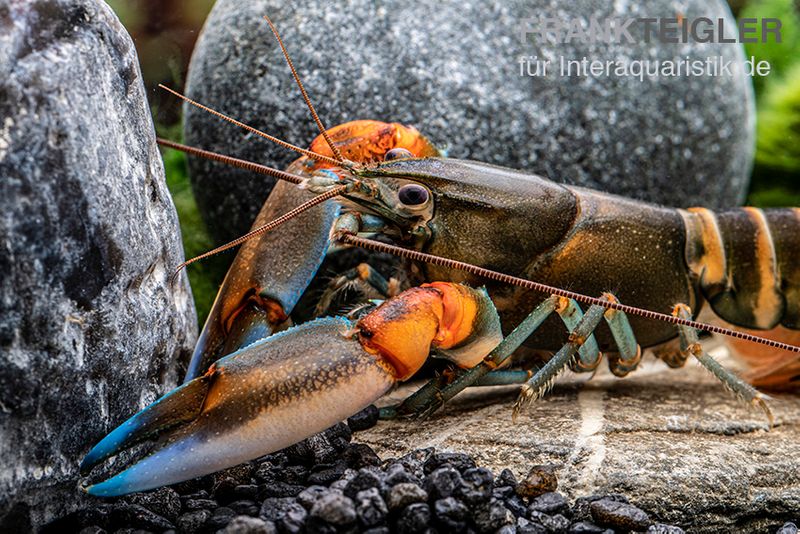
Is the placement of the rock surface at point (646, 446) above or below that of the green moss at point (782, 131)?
below

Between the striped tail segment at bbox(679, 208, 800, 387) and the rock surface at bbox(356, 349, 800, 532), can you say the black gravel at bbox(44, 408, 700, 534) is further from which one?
the striped tail segment at bbox(679, 208, 800, 387)

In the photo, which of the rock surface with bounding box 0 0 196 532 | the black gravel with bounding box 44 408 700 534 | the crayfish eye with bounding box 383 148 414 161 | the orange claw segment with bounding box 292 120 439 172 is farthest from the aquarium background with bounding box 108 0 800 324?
the black gravel with bounding box 44 408 700 534

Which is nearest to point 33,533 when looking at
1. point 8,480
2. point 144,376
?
point 8,480

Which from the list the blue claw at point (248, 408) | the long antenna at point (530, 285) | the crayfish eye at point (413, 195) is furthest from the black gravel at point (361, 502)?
the crayfish eye at point (413, 195)

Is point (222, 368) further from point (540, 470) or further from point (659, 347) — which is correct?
point (659, 347)

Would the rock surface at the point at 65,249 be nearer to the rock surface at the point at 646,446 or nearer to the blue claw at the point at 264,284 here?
the blue claw at the point at 264,284

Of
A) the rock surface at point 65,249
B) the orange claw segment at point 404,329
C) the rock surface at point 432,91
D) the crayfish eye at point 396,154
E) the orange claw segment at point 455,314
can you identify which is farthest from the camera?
the rock surface at point 432,91
